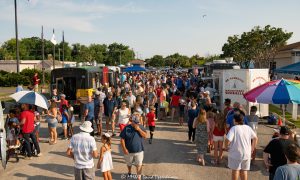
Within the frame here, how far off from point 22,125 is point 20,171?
1532mm

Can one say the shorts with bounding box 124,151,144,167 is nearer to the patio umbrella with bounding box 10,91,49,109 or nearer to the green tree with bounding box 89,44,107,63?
the patio umbrella with bounding box 10,91,49,109

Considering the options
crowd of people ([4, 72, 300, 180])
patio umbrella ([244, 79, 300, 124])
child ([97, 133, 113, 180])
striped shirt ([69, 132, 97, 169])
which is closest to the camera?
crowd of people ([4, 72, 300, 180])

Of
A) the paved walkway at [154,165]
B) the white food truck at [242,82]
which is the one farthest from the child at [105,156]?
the white food truck at [242,82]

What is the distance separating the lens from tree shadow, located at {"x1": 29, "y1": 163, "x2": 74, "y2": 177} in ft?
28.8

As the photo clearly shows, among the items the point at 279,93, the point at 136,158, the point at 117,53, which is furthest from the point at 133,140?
the point at 117,53

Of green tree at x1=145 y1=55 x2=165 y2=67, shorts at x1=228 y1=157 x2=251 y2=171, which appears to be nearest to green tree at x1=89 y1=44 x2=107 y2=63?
green tree at x1=145 y1=55 x2=165 y2=67

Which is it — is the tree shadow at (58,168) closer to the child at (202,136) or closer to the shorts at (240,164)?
the child at (202,136)

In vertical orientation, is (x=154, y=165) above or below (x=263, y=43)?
below

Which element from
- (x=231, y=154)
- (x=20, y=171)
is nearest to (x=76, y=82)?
(x=20, y=171)

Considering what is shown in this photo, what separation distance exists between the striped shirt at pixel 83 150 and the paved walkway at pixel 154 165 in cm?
201

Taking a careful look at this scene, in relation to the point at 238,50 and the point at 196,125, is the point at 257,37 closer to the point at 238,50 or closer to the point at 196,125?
the point at 238,50

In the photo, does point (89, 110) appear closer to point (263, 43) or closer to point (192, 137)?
point (192, 137)

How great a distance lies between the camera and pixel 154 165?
30.7 ft

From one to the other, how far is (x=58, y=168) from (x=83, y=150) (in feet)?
10.2
